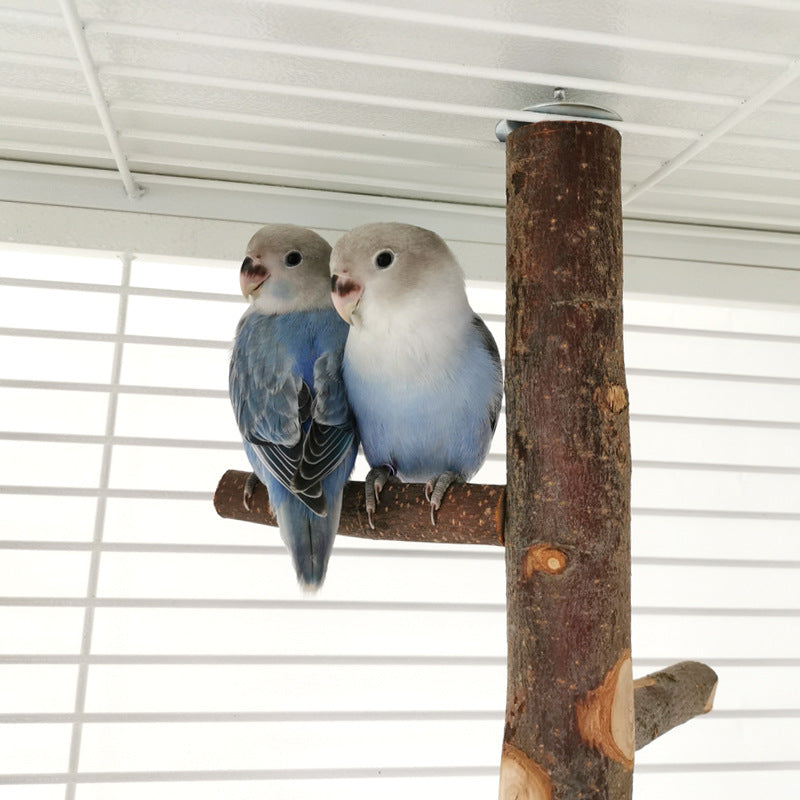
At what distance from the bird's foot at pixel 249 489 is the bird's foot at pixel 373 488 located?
23 centimetres

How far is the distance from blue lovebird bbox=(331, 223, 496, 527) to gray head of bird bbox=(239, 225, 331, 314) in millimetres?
154

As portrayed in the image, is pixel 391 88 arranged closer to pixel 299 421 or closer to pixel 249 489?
pixel 299 421

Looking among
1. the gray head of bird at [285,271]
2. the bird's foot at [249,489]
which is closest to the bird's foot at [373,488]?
the bird's foot at [249,489]

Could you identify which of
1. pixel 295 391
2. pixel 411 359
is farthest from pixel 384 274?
pixel 295 391

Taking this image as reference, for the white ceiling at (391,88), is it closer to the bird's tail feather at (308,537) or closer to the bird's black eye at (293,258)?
the bird's black eye at (293,258)

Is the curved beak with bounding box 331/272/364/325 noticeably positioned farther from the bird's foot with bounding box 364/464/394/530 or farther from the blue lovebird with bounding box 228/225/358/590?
the bird's foot with bounding box 364/464/394/530

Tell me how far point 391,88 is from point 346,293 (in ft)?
1.19

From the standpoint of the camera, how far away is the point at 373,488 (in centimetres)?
142

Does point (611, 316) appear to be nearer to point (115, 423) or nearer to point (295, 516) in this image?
point (295, 516)

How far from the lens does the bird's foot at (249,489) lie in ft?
4.96

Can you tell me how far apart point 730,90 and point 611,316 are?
468mm

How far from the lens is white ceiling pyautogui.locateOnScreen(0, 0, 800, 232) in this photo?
1.16m

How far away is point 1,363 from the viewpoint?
1848 millimetres

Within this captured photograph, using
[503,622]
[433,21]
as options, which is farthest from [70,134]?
[503,622]
